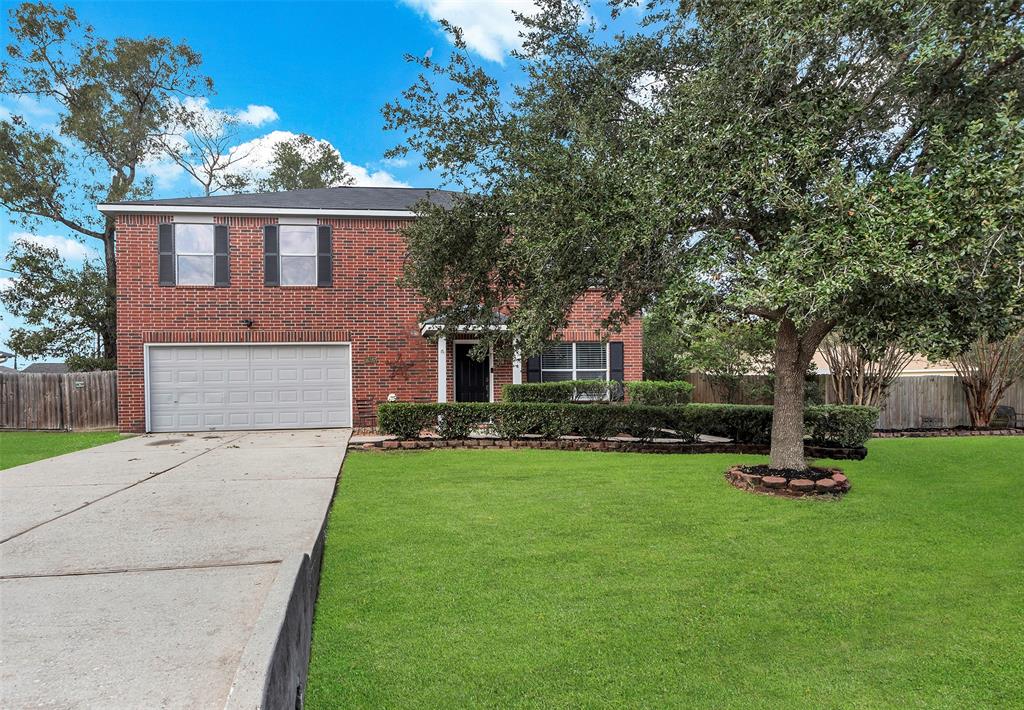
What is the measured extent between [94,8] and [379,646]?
24.1 metres

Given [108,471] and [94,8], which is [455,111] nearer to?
[108,471]

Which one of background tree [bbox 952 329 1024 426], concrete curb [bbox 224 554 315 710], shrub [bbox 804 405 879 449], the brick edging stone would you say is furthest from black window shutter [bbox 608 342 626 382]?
concrete curb [bbox 224 554 315 710]

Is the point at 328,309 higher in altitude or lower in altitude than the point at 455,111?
lower

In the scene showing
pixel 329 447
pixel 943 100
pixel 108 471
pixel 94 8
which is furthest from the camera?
pixel 94 8

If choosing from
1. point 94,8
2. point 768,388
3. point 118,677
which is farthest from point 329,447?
point 94,8

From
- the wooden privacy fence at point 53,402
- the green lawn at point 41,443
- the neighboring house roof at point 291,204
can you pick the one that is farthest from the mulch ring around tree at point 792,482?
the wooden privacy fence at point 53,402

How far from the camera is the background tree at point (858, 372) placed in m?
13.5

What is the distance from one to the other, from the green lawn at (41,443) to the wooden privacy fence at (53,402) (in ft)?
1.92

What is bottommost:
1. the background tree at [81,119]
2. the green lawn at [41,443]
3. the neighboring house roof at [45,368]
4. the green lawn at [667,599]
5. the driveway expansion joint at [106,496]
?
the green lawn at [41,443]

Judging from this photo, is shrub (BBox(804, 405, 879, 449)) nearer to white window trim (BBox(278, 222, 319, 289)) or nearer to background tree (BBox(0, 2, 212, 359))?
white window trim (BBox(278, 222, 319, 289))

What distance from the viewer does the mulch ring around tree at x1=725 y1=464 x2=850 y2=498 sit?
6.56 metres

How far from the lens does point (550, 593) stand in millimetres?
3729

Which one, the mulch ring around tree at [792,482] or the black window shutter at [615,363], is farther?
the black window shutter at [615,363]

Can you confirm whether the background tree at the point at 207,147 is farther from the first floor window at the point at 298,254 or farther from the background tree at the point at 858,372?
the background tree at the point at 858,372
